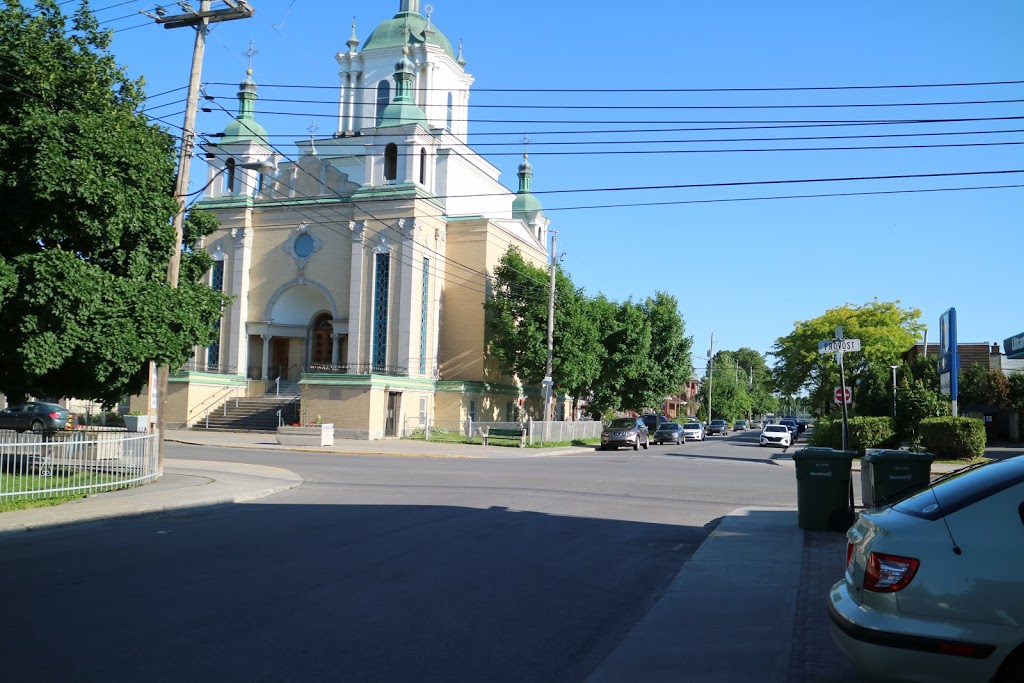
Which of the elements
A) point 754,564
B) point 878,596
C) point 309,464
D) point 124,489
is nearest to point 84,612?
point 878,596

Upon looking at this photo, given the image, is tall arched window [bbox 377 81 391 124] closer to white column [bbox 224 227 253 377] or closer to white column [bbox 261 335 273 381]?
white column [bbox 224 227 253 377]

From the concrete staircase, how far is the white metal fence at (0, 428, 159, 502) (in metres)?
25.3

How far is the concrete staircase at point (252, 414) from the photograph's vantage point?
42438 millimetres

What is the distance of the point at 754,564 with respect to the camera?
9523 millimetres

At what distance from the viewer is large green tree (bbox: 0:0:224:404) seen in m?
14.4

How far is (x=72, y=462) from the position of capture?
15.6 m

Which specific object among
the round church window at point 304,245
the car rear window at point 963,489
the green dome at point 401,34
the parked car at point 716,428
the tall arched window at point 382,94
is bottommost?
the parked car at point 716,428

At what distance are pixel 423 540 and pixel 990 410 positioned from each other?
1774 inches

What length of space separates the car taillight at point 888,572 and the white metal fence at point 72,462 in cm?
1309

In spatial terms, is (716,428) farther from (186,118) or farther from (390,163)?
(186,118)

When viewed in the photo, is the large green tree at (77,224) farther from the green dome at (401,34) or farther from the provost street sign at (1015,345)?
the green dome at (401,34)

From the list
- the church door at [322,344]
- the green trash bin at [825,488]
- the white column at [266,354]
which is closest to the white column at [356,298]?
the church door at [322,344]

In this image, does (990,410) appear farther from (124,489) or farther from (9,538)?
(9,538)

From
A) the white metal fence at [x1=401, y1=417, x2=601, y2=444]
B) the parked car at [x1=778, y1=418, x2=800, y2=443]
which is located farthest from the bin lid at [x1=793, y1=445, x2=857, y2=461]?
the parked car at [x1=778, y1=418, x2=800, y2=443]
